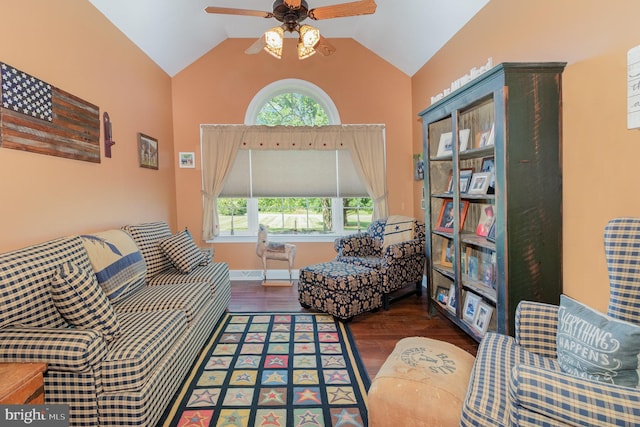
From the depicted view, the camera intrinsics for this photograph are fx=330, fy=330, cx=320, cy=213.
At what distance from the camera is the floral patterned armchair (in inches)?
136

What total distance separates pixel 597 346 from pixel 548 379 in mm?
377

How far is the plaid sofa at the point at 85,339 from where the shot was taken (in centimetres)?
155

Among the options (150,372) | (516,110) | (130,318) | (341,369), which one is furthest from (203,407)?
(516,110)

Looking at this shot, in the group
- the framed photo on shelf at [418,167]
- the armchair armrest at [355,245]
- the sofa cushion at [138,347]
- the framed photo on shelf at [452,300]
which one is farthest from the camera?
the framed photo on shelf at [418,167]

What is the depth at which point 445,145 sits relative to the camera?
3098 mm

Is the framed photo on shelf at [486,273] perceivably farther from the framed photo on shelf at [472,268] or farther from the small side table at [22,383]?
the small side table at [22,383]

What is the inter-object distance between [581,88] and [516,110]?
340 mm

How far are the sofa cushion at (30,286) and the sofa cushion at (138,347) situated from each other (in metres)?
0.39

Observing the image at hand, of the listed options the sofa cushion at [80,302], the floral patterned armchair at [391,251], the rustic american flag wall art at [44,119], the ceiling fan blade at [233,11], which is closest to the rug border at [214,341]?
the sofa cushion at [80,302]

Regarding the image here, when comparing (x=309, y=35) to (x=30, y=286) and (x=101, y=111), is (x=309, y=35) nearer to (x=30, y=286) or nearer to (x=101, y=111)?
(x=101, y=111)

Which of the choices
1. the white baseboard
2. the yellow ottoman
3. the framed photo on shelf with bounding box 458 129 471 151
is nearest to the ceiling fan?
the framed photo on shelf with bounding box 458 129 471 151

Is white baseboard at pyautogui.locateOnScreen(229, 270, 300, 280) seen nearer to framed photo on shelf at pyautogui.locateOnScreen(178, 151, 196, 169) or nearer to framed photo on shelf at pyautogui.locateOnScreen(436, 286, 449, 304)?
framed photo on shelf at pyautogui.locateOnScreen(178, 151, 196, 169)

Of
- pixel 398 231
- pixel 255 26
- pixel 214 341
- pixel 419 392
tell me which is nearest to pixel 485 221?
pixel 398 231

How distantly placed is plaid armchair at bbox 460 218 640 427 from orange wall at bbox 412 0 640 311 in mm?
382
